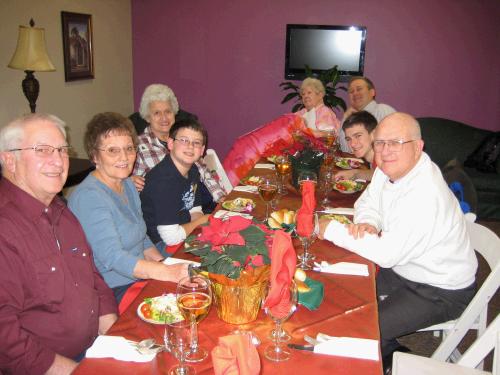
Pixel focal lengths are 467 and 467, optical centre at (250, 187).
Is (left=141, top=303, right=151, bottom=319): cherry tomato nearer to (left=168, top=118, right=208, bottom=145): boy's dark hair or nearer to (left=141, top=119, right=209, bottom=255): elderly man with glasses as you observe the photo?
(left=141, top=119, right=209, bottom=255): elderly man with glasses

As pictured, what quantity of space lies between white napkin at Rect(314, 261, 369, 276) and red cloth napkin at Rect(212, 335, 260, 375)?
89 cm

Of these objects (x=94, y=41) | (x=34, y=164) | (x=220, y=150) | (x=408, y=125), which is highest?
(x=94, y=41)

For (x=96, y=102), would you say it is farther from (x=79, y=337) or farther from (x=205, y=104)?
(x=79, y=337)

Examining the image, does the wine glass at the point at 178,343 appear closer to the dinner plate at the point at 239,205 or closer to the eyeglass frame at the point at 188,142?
the dinner plate at the point at 239,205

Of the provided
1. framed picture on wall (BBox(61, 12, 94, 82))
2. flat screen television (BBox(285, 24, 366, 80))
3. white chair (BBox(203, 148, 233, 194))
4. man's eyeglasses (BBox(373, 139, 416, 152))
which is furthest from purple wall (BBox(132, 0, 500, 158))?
man's eyeglasses (BBox(373, 139, 416, 152))

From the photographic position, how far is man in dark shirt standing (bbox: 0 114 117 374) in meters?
1.37

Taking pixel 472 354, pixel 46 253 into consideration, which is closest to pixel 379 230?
pixel 472 354

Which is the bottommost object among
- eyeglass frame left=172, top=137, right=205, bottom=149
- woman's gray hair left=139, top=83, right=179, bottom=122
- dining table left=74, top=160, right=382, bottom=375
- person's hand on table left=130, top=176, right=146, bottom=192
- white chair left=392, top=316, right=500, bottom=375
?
white chair left=392, top=316, right=500, bottom=375

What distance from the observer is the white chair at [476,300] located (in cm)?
180

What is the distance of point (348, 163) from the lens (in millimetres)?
3615

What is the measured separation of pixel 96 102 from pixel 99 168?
369 centimetres

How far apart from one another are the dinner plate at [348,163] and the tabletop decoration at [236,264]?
7.40 ft

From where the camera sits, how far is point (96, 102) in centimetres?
541

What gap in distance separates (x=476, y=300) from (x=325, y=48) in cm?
472
